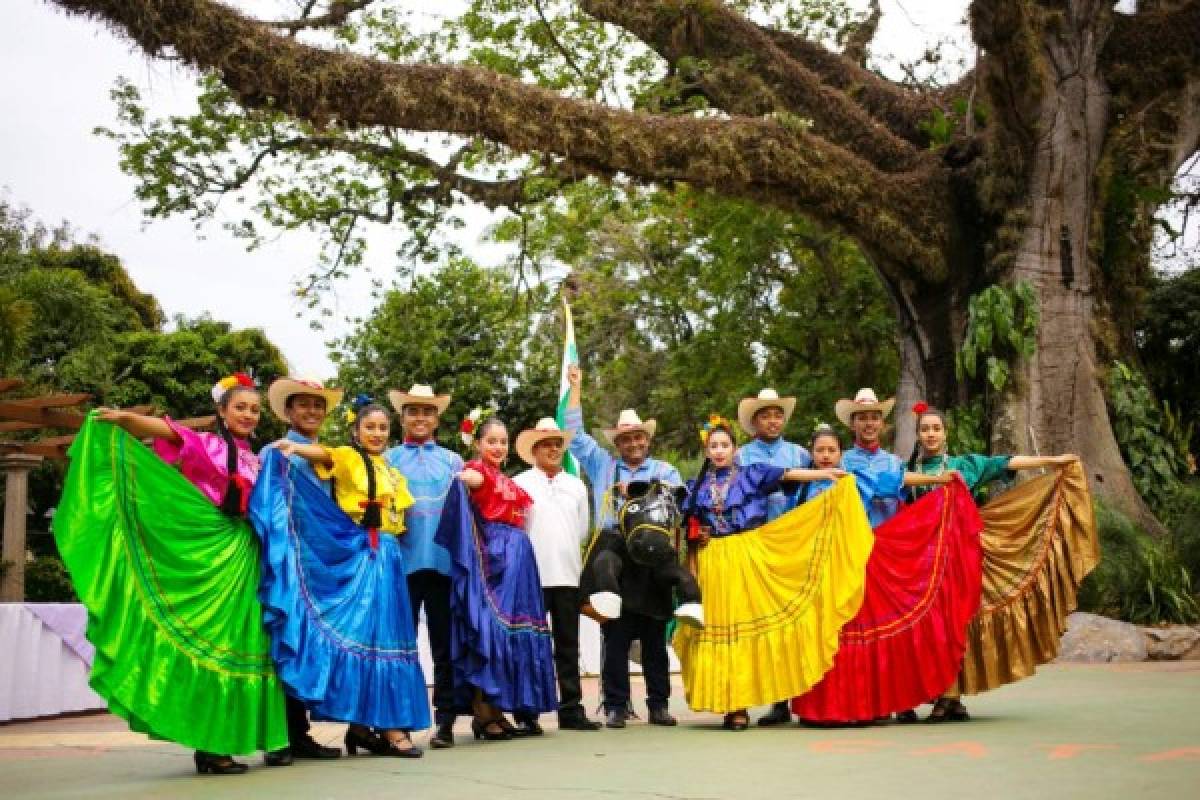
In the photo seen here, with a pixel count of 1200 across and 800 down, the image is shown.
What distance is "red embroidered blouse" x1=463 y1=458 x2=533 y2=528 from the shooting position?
7.68 m

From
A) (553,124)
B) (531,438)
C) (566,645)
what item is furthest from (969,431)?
(566,645)

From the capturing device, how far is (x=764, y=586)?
25.6 ft

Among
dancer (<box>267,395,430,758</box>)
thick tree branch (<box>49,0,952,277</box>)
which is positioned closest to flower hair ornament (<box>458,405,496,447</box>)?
dancer (<box>267,395,430,758</box>)

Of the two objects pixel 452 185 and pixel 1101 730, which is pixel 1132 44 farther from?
pixel 1101 730

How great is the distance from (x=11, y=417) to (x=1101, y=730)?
30.8 feet

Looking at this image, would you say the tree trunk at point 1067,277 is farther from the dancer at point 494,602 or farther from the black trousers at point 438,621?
the black trousers at point 438,621

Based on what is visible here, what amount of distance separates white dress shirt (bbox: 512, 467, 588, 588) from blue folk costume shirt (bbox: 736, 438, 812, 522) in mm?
1020

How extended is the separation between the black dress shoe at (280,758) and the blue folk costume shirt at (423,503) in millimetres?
1313

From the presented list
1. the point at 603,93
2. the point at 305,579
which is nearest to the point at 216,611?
the point at 305,579

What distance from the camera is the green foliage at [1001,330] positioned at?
1430 centimetres

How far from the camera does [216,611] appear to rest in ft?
20.9

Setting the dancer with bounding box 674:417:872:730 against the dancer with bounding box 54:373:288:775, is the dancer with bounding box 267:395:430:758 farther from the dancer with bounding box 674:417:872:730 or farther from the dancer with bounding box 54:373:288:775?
the dancer with bounding box 674:417:872:730

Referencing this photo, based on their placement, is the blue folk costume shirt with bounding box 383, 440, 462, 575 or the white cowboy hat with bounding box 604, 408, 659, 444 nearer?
the blue folk costume shirt with bounding box 383, 440, 462, 575

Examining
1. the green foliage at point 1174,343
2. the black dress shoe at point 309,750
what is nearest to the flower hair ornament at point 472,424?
the black dress shoe at point 309,750
